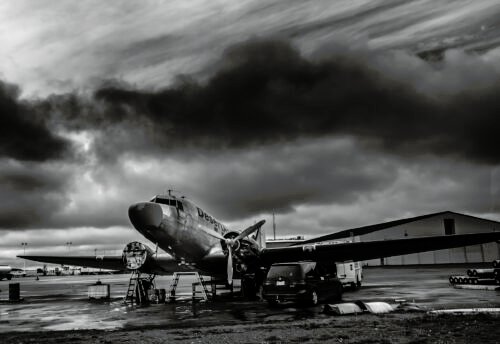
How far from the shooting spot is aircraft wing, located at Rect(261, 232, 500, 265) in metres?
24.5

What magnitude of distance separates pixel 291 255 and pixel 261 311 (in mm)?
9445

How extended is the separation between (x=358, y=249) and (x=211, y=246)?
825cm

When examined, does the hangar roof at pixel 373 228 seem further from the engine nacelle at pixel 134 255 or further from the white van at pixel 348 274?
the engine nacelle at pixel 134 255

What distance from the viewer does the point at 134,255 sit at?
26391 mm

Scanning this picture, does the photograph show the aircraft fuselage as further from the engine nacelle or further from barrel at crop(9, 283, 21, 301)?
barrel at crop(9, 283, 21, 301)

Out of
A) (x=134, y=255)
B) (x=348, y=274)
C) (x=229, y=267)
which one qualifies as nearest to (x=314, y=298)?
(x=229, y=267)

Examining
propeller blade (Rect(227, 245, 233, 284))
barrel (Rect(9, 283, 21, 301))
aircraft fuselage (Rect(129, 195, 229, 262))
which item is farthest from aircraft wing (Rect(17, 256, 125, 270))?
propeller blade (Rect(227, 245, 233, 284))

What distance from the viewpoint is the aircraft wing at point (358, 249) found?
80.3ft

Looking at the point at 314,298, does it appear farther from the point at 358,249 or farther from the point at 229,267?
the point at 358,249

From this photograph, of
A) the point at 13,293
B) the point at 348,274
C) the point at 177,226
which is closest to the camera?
the point at 177,226

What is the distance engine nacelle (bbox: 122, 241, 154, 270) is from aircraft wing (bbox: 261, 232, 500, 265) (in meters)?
6.74

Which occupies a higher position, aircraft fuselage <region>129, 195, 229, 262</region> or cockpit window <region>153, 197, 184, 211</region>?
cockpit window <region>153, 197, 184, 211</region>

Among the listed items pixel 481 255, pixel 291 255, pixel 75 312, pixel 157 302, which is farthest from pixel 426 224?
pixel 75 312

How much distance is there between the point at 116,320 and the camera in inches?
639
